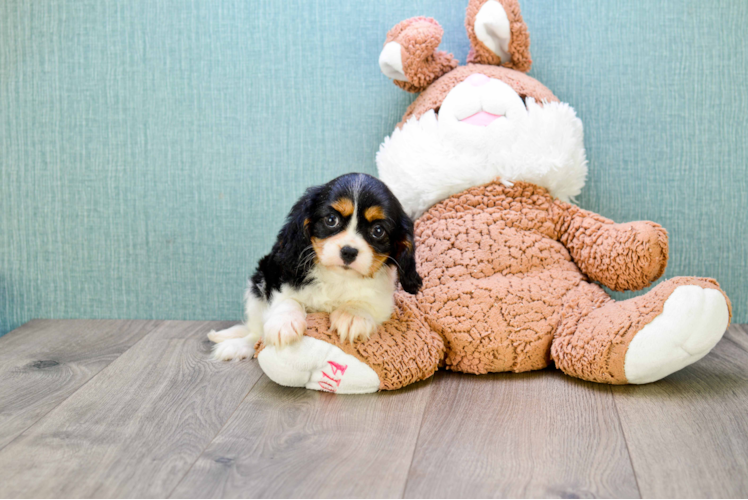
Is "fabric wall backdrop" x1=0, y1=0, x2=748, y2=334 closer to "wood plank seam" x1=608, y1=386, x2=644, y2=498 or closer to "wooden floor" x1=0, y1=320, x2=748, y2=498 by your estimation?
"wooden floor" x1=0, y1=320, x2=748, y2=498

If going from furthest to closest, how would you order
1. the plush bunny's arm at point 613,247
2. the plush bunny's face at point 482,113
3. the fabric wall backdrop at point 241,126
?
the fabric wall backdrop at point 241,126 < the plush bunny's face at point 482,113 < the plush bunny's arm at point 613,247

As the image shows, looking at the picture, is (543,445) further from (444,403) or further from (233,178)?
(233,178)

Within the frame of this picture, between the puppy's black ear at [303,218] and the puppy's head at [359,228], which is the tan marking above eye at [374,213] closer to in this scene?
the puppy's head at [359,228]

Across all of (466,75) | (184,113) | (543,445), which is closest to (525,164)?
(466,75)

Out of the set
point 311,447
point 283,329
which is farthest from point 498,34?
point 311,447

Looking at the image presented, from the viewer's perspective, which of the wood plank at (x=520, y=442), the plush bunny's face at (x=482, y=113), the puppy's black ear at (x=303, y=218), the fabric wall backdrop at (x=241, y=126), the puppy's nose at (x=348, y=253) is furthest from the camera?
the fabric wall backdrop at (x=241, y=126)

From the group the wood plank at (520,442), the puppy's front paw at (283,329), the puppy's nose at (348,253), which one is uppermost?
the puppy's nose at (348,253)

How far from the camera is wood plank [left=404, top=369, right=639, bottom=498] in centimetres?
120

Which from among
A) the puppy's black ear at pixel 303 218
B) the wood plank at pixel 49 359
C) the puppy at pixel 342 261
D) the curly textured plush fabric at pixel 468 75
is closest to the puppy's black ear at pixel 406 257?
the puppy at pixel 342 261

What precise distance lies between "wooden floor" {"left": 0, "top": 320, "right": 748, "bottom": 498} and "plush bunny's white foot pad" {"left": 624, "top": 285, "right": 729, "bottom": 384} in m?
0.09

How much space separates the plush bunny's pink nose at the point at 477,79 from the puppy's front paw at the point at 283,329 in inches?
38.3

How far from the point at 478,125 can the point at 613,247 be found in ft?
1.85

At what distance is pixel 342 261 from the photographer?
Answer: 1603 mm

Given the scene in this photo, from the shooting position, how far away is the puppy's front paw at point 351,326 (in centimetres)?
167
